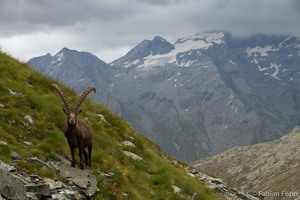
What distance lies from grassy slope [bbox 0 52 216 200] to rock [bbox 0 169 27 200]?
276 cm

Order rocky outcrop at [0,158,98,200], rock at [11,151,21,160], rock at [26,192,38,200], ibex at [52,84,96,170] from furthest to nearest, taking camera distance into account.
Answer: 1. ibex at [52,84,96,170]
2. rock at [11,151,21,160]
3. rock at [26,192,38,200]
4. rocky outcrop at [0,158,98,200]

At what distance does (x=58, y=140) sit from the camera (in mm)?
17422

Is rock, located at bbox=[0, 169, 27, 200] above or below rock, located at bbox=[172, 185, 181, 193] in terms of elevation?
above

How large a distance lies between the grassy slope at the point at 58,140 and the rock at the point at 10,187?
9.05ft

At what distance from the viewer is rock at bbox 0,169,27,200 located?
10.7m

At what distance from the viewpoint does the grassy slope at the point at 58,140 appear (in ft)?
52.2

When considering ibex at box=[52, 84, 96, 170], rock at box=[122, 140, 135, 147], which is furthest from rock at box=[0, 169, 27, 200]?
rock at box=[122, 140, 135, 147]

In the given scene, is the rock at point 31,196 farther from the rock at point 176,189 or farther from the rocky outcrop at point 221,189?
the rocky outcrop at point 221,189

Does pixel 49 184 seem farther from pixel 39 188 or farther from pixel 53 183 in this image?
pixel 39 188

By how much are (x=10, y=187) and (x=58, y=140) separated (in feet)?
21.8

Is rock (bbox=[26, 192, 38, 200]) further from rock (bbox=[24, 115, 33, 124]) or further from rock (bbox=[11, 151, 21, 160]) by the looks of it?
rock (bbox=[24, 115, 33, 124])

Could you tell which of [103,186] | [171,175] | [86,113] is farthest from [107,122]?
[103,186]

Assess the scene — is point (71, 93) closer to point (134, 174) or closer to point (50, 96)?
point (50, 96)

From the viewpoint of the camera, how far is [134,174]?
18.6 m
